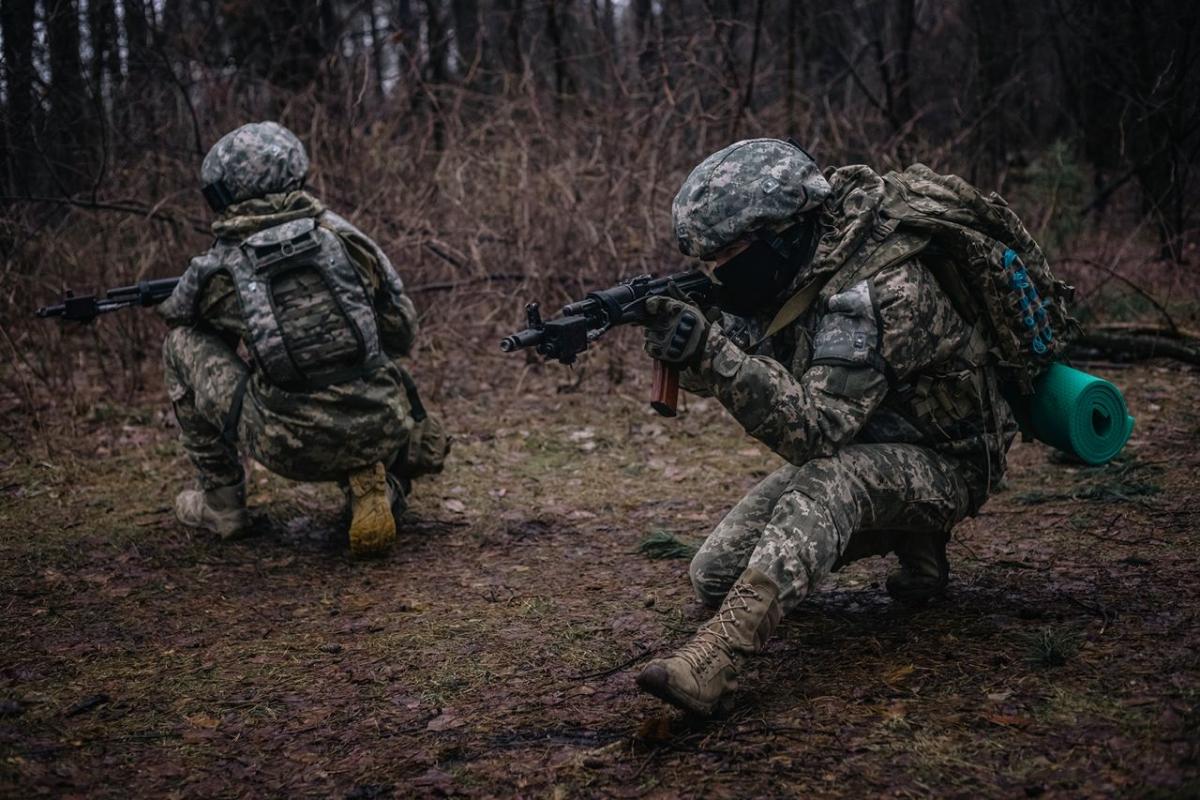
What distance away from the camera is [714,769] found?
253 cm

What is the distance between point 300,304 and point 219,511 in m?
1.15

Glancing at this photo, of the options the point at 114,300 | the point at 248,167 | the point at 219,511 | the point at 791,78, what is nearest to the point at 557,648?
the point at 219,511

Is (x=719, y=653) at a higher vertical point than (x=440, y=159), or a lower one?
lower

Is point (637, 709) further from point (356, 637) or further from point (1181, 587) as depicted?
point (1181, 587)

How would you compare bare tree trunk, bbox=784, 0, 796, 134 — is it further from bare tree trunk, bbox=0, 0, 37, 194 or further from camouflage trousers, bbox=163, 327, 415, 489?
bare tree trunk, bbox=0, 0, 37, 194

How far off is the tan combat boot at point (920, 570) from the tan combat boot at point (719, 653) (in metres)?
0.86

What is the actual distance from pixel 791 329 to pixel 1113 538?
5.63 ft

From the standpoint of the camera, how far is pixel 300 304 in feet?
13.9

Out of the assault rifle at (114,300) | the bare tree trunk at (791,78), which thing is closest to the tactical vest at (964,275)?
the assault rifle at (114,300)

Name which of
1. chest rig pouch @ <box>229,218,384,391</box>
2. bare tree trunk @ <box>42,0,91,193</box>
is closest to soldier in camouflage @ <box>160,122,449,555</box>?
chest rig pouch @ <box>229,218,384,391</box>

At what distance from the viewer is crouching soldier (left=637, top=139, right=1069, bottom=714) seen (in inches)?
113

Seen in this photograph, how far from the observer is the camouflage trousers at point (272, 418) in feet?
14.1

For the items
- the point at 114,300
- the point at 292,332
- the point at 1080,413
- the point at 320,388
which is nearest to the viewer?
the point at 1080,413

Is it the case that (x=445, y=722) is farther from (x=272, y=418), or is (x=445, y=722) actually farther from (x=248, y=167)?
(x=248, y=167)
